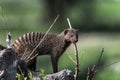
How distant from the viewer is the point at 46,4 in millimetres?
32812

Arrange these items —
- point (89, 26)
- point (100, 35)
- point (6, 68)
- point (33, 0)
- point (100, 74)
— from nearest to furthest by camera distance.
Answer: point (6, 68)
point (100, 74)
point (100, 35)
point (89, 26)
point (33, 0)

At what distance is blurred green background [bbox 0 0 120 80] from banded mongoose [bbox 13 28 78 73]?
42.4ft

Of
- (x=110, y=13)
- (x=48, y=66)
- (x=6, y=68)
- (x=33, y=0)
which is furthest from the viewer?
(x=33, y=0)

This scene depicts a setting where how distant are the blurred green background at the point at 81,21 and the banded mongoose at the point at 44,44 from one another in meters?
12.9

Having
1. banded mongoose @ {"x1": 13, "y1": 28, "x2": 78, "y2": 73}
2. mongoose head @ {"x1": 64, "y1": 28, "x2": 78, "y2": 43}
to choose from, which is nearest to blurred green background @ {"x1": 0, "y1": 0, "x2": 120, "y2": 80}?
banded mongoose @ {"x1": 13, "y1": 28, "x2": 78, "y2": 73}

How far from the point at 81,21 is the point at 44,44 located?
1006 inches

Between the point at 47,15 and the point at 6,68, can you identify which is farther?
the point at 47,15

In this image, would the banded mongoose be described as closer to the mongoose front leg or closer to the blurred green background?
the mongoose front leg

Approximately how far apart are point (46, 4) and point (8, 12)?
321 cm

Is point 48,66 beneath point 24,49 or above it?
beneath

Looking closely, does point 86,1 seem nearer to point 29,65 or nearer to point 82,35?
point 82,35

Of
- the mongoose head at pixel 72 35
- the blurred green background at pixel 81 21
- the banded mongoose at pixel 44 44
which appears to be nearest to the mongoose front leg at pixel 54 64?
the banded mongoose at pixel 44 44

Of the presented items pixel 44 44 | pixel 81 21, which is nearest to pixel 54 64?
pixel 44 44

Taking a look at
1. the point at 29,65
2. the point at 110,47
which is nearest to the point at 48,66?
the point at 110,47
